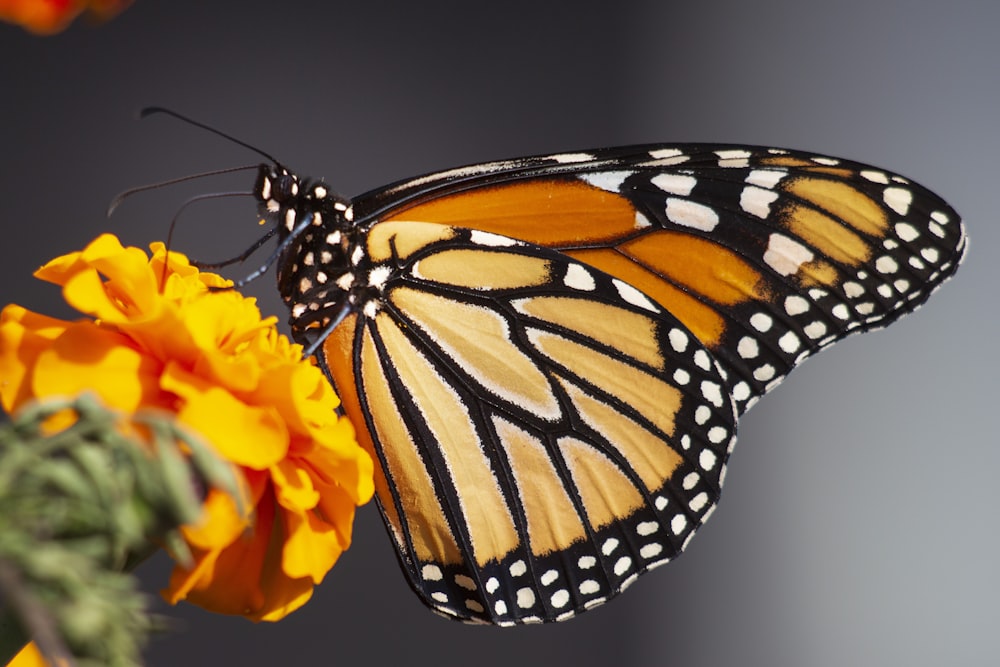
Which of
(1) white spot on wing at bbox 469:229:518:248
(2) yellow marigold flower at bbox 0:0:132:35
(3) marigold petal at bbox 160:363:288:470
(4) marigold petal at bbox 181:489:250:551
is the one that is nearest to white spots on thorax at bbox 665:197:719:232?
(1) white spot on wing at bbox 469:229:518:248

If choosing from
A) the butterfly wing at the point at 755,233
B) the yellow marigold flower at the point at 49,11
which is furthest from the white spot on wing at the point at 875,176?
the yellow marigold flower at the point at 49,11

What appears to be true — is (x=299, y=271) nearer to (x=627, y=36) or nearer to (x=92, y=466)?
(x=92, y=466)

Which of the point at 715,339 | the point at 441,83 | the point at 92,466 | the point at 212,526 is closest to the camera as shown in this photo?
the point at 92,466

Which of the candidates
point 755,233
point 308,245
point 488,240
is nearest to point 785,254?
point 755,233

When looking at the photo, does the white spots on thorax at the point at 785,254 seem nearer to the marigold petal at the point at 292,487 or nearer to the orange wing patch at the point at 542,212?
the orange wing patch at the point at 542,212

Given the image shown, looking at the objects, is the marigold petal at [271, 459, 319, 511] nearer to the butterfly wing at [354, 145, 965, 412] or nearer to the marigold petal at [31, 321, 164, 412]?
the marigold petal at [31, 321, 164, 412]

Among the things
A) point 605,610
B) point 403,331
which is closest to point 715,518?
point 605,610

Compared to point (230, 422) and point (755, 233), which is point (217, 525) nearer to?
point (230, 422)
